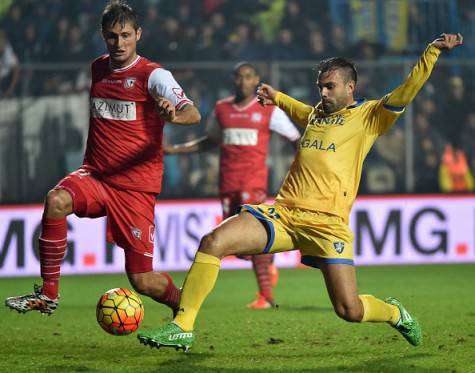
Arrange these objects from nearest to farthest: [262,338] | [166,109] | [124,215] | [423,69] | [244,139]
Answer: [166,109] → [423,69] → [124,215] → [262,338] → [244,139]

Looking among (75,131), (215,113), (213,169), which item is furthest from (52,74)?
(215,113)

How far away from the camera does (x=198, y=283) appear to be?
6410mm

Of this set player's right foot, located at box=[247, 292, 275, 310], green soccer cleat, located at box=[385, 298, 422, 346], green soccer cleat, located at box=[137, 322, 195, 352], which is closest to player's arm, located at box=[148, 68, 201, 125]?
green soccer cleat, located at box=[137, 322, 195, 352]

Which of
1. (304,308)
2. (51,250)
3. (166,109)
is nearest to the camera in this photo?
(166,109)

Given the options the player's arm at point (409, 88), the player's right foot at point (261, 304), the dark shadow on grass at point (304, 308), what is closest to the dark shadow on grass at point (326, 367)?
the player's arm at point (409, 88)

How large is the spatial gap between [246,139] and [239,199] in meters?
0.60

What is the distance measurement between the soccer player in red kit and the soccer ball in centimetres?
30

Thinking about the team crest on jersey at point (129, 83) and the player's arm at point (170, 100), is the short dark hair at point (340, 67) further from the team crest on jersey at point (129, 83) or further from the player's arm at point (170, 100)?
the team crest on jersey at point (129, 83)

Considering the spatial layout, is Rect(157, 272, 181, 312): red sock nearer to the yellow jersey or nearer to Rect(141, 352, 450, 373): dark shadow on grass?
Rect(141, 352, 450, 373): dark shadow on grass

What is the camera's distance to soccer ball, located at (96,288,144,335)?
22.1 ft

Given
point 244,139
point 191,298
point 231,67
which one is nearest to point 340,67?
point 191,298

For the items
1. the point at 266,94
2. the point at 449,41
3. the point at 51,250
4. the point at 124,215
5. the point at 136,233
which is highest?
the point at 449,41

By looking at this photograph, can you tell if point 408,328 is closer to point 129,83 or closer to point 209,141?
point 129,83

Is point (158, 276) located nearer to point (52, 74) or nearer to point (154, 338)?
point (154, 338)
